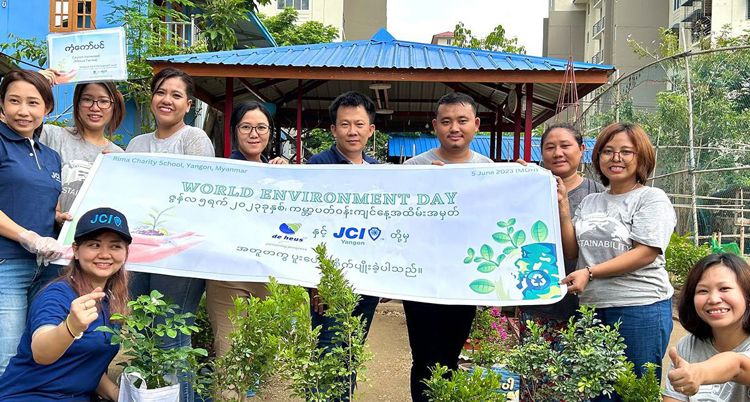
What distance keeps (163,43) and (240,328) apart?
29.7 ft

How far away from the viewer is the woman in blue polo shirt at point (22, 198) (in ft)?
9.35

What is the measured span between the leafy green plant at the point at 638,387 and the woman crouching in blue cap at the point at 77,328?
2.03 metres

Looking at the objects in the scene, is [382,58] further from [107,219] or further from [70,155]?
[107,219]

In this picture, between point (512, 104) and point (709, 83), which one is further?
point (709, 83)

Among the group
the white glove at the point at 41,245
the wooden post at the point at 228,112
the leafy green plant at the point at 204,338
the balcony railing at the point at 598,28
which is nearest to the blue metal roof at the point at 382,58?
the wooden post at the point at 228,112

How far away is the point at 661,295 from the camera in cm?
283

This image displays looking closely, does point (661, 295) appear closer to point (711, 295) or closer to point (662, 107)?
point (711, 295)

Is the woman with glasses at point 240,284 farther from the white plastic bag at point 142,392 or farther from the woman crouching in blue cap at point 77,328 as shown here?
the white plastic bag at point 142,392

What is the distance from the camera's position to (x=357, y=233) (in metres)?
3.23

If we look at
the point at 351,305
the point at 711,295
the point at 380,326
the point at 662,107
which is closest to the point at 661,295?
the point at 711,295

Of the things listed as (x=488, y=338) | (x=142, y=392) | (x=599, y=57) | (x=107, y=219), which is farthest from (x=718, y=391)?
(x=599, y=57)

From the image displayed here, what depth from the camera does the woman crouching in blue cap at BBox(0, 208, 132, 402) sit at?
2277mm

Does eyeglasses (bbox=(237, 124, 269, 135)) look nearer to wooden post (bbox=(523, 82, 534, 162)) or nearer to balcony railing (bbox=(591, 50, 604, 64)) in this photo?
wooden post (bbox=(523, 82, 534, 162))

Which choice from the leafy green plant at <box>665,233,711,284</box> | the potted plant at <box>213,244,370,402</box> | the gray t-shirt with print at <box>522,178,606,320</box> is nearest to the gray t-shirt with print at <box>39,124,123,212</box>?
the potted plant at <box>213,244,370,402</box>
